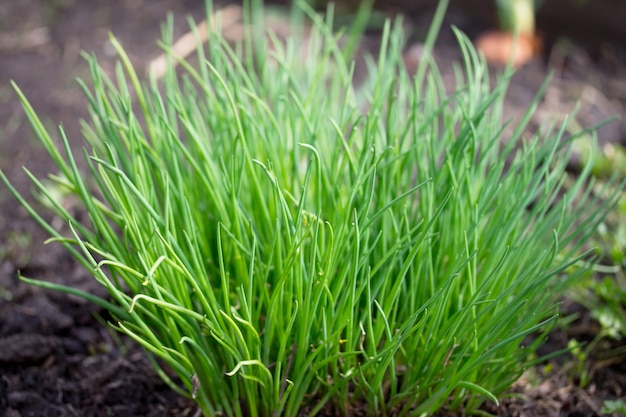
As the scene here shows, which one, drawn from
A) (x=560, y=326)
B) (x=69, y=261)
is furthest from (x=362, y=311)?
(x=69, y=261)

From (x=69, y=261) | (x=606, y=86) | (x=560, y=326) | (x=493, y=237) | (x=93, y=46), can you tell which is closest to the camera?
(x=493, y=237)

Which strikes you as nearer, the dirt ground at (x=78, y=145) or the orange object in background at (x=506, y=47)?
the dirt ground at (x=78, y=145)

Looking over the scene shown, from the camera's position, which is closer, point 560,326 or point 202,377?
point 202,377

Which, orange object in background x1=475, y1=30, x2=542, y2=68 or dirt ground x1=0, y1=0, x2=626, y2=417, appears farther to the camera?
orange object in background x1=475, y1=30, x2=542, y2=68

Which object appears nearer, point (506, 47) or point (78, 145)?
point (78, 145)

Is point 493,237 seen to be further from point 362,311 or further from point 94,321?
point 94,321
